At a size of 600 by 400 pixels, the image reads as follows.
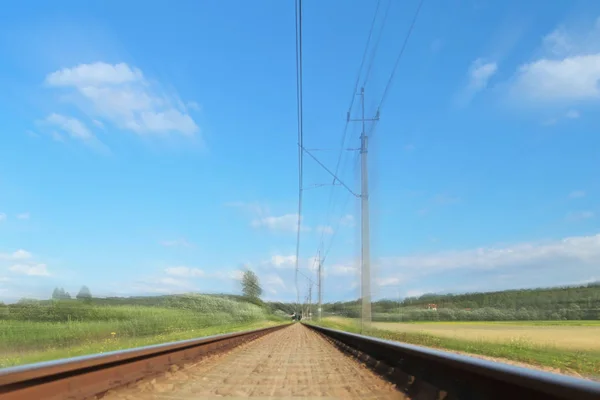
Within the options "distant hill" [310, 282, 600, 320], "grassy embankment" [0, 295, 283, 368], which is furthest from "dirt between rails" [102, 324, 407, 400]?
"distant hill" [310, 282, 600, 320]

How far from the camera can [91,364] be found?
4840 mm

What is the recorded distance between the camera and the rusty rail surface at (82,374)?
3529mm

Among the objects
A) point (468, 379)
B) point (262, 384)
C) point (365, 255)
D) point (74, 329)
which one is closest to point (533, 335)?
point (365, 255)

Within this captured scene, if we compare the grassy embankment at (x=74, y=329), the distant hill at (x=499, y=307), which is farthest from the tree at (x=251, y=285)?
the grassy embankment at (x=74, y=329)

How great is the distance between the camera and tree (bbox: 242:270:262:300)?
458 feet

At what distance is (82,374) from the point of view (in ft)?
15.3

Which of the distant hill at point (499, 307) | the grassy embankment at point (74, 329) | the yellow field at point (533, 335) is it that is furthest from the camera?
the distant hill at point (499, 307)

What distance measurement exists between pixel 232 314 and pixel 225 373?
1972 inches

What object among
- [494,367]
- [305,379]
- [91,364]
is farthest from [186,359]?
[494,367]

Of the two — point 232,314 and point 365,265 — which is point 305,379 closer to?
point 365,265

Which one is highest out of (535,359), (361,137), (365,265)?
(361,137)

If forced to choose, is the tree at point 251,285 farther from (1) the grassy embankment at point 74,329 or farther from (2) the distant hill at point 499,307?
(1) the grassy embankment at point 74,329

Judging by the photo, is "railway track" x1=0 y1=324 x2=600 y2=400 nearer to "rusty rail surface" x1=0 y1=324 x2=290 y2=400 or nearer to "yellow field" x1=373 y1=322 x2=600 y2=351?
"rusty rail surface" x1=0 y1=324 x2=290 y2=400

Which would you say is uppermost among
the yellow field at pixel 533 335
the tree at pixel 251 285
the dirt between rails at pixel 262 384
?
the tree at pixel 251 285
